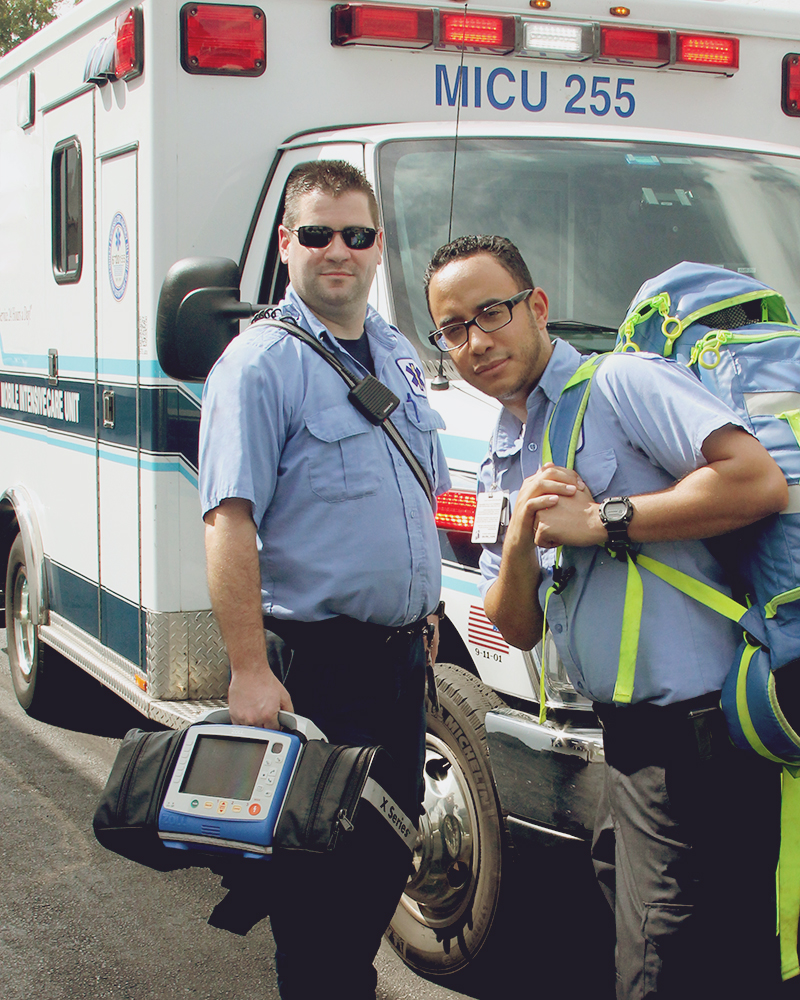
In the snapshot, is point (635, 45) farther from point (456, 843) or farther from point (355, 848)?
point (355, 848)

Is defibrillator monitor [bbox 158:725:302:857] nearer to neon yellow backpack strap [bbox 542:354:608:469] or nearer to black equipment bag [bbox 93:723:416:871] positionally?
black equipment bag [bbox 93:723:416:871]

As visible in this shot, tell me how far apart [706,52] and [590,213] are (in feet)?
4.82

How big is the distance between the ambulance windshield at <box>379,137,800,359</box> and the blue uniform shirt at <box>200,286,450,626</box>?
1.08 m

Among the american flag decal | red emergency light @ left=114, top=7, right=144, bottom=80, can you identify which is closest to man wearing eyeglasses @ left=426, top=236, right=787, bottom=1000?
the american flag decal

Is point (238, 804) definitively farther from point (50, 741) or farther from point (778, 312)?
point (50, 741)

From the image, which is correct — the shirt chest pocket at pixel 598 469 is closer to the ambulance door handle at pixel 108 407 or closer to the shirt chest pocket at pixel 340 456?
the shirt chest pocket at pixel 340 456

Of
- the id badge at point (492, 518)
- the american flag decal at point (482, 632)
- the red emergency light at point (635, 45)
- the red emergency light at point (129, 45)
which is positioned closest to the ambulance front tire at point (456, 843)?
the american flag decal at point (482, 632)

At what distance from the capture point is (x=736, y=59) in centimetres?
504

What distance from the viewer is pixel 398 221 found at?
12.6ft

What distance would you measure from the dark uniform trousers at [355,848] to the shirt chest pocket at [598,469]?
66 centimetres

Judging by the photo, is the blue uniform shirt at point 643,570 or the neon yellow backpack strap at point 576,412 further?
the neon yellow backpack strap at point 576,412

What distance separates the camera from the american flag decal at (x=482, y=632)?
10.7 feet

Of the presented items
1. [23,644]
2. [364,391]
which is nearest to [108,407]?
[23,644]

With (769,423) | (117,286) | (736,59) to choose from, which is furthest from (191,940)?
(736,59)
